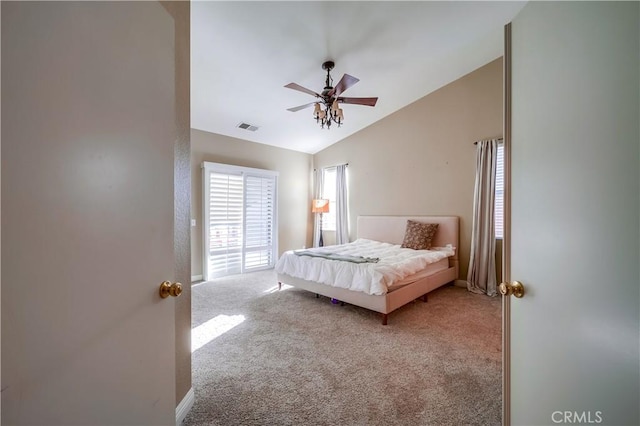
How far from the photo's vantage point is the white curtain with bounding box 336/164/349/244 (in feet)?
18.4

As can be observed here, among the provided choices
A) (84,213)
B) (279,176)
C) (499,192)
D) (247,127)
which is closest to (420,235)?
(499,192)

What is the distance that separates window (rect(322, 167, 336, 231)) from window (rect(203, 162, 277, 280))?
47.8 inches

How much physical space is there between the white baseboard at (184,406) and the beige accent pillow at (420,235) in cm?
350

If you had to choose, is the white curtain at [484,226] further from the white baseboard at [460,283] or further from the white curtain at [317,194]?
the white curtain at [317,194]

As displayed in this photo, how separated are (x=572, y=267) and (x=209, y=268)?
464 cm

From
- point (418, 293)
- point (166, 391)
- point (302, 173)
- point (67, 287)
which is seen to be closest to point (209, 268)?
point (302, 173)

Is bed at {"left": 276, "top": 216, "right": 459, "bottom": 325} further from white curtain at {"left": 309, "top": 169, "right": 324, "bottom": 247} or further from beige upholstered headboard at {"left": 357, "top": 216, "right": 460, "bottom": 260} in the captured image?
white curtain at {"left": 309, "top": 169, "right": 324, "bottom": 247}

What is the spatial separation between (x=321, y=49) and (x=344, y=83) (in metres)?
0.61

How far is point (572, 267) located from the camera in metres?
0.79

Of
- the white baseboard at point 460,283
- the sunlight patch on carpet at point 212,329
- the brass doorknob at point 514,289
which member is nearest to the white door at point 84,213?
the brass doorknob at point 514,289

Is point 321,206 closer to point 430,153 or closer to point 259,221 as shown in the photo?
point 259,221

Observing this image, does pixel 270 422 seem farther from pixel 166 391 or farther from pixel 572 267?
pixel 572 267

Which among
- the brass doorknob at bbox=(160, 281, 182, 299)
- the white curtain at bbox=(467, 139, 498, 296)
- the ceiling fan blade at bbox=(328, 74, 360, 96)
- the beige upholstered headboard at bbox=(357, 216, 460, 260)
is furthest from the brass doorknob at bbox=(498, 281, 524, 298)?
the beige upholstered headboard at bbox=(357, 216, 460, 260)

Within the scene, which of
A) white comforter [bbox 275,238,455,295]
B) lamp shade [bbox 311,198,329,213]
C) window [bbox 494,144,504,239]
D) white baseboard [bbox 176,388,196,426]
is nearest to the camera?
white baseboard [bbox 176,388,196,426]
